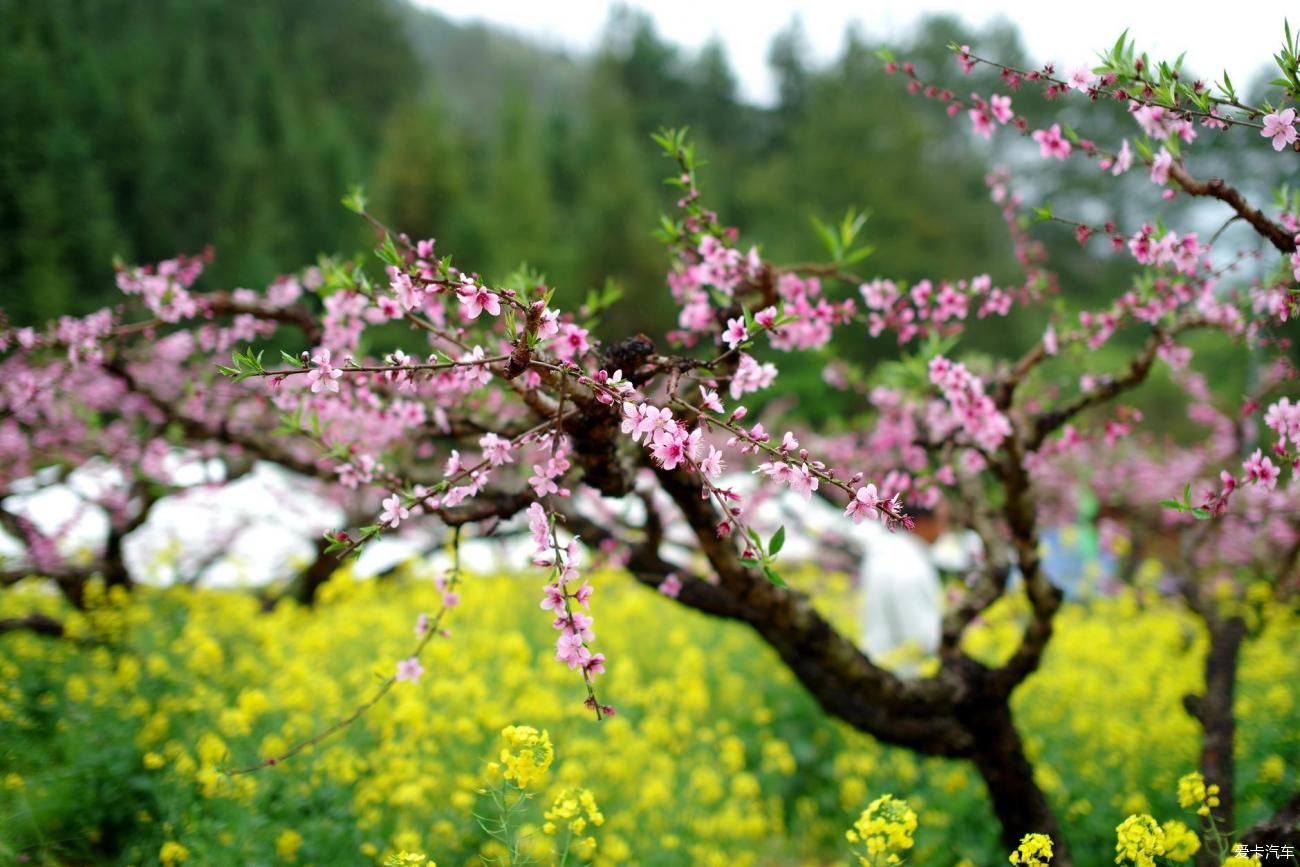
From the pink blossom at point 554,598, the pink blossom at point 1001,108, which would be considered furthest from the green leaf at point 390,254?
the pink blossom at point 1001,108

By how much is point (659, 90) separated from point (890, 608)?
2493cm

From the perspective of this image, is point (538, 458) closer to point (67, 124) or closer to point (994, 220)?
point (67, 124)

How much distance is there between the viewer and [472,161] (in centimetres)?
2422

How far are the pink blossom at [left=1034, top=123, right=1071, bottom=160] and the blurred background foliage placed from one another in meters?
4.37

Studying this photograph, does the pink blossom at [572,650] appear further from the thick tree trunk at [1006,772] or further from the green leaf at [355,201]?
the thick tree trunk at [1006,772]

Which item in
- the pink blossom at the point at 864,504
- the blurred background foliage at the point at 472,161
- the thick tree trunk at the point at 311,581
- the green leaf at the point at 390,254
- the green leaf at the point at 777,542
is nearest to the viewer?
the green leaf at the point at 777,542

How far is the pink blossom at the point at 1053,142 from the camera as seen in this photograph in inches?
117

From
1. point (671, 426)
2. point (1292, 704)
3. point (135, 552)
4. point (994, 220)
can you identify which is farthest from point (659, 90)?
point (671, 426)

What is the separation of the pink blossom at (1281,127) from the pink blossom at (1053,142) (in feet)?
2.65

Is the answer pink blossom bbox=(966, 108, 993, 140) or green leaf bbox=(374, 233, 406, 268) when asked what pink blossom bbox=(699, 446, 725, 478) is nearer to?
green leaf bbox=(374, 233, 406, 268)

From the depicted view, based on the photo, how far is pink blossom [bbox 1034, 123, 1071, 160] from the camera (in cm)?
298

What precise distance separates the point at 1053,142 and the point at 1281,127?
3.08 feet

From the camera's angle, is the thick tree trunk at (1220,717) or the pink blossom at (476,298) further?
the thick tree trunk at (1220,717)

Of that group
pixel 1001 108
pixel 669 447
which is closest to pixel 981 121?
pixel 1001 108
